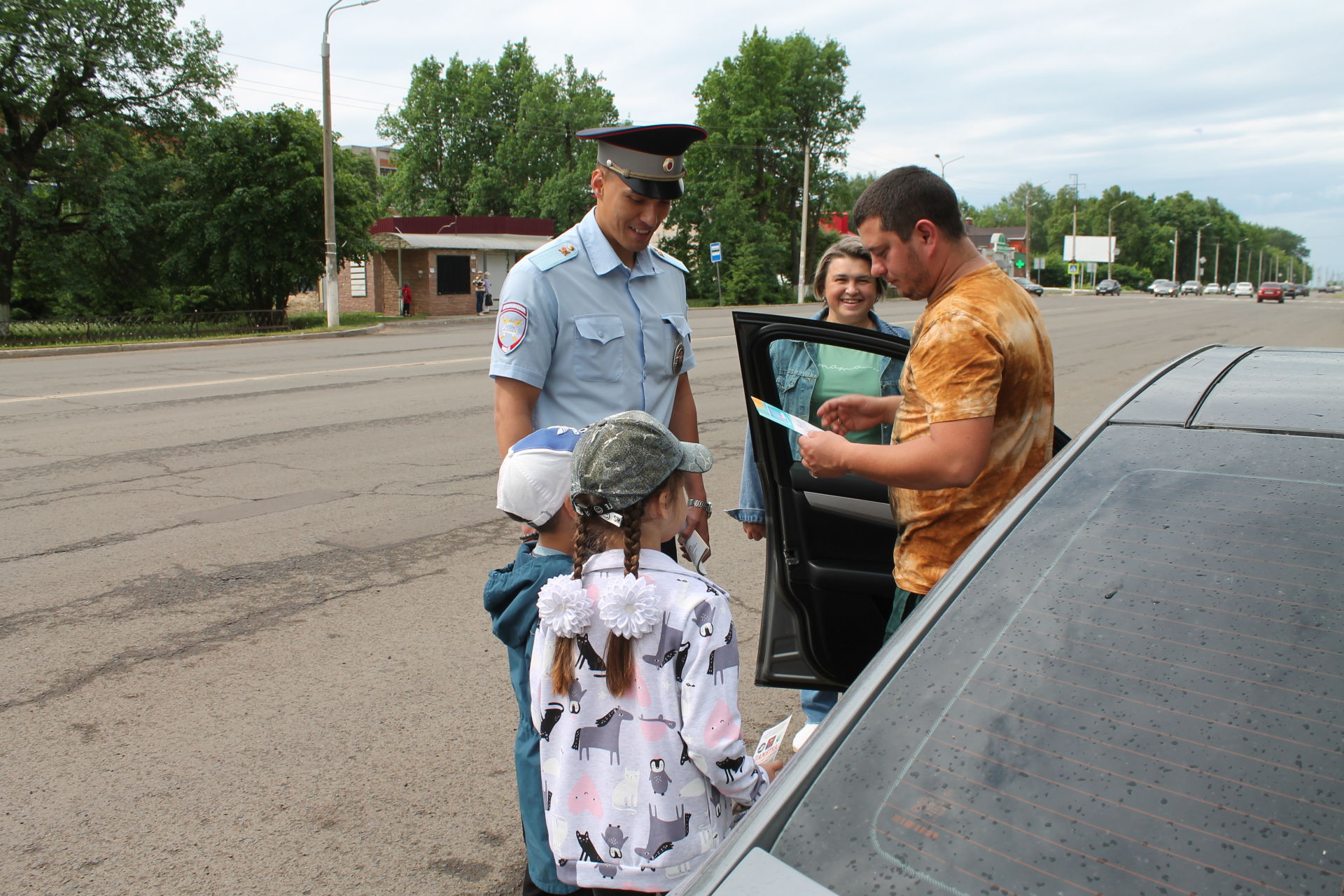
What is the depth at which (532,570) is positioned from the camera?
2143 mm

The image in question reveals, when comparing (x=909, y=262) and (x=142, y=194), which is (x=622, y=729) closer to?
(x=909, y=262)

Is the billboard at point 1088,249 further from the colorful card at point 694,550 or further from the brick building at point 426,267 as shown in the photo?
the colorful card at point 694,550

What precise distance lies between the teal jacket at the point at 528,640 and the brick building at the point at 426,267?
35263 mm

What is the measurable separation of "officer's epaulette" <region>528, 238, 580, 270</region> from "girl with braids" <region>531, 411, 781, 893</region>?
0.90m

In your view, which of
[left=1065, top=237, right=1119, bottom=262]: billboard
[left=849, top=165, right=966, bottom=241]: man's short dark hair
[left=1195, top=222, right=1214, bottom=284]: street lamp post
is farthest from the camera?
[left=1195, top=222, right=1214, bottom=284]: street lamp post

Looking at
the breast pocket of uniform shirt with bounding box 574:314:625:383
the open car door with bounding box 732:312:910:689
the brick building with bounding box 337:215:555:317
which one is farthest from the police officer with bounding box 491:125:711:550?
the brick building with bounding box 337:215:555:317

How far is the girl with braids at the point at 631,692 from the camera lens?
6.16 feet

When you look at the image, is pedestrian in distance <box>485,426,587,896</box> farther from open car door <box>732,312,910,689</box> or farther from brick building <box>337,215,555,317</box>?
brick building <box>337,215,555,317</box>

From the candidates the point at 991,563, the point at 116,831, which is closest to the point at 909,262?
the point at 991,563

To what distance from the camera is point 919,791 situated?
126 centimetres

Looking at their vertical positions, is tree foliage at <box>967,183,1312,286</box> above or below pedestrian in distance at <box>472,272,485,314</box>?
above

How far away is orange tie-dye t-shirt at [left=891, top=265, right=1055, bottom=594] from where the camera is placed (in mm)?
2121

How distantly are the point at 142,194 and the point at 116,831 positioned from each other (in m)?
26.9

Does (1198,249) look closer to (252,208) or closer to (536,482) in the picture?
(252,208)
